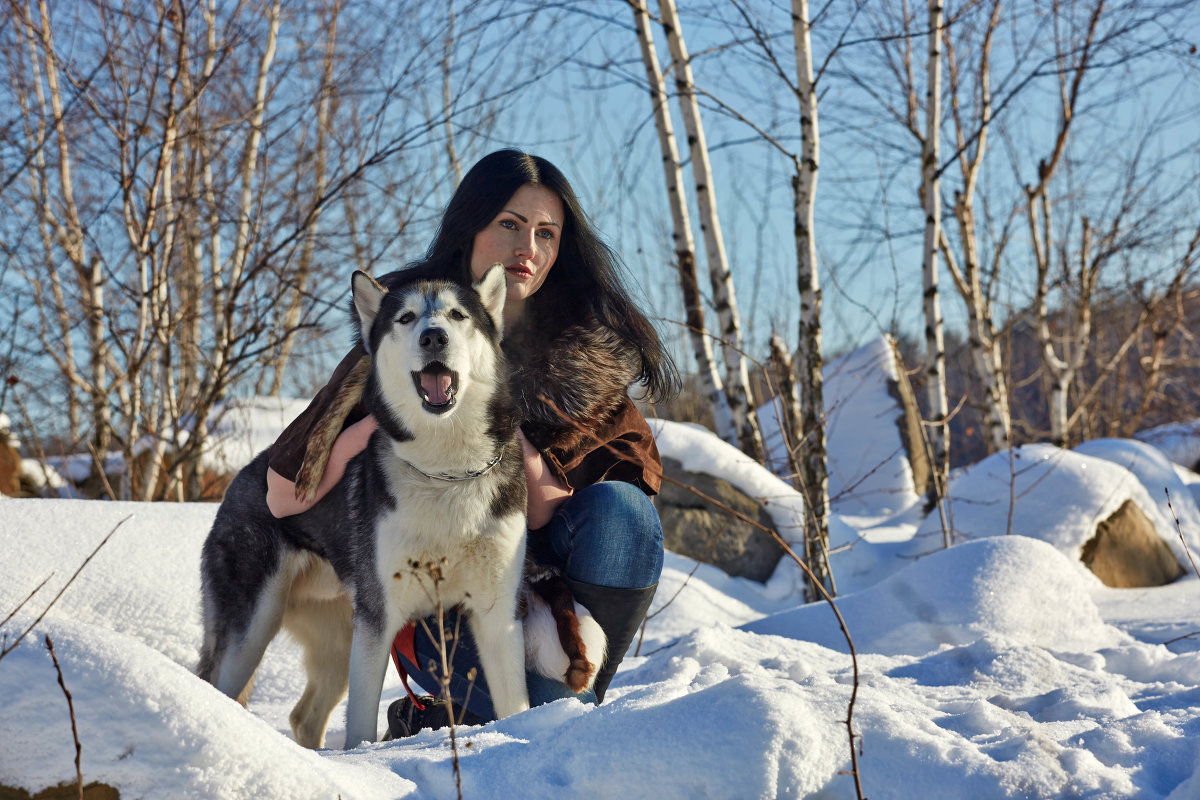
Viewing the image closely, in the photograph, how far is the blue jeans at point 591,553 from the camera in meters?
2.33

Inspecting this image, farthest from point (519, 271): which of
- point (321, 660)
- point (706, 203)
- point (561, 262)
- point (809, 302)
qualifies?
point (706, 203)

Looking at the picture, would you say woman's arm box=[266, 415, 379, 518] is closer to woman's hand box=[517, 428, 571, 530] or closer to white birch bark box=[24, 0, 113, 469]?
woman's hand box=[517, 428, 571, 530]

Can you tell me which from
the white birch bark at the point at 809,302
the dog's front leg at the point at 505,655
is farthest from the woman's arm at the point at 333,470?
the white birch bark at the point at 809,302

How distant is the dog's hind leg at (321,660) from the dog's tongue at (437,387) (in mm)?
960

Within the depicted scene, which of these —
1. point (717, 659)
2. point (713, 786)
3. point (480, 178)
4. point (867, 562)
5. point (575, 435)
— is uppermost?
point (480, 178)

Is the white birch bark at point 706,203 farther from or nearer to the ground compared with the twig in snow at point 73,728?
farther from the ground

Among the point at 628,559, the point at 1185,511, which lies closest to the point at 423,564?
the point at 628,559

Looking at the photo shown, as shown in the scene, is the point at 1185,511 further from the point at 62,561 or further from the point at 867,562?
the point at 62,561

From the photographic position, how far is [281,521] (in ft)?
7.97

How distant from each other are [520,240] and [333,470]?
0.92 m

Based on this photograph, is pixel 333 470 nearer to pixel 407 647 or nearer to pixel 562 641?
pixel 407 647

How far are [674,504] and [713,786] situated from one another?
456cm

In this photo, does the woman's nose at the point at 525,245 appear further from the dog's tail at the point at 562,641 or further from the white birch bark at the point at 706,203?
the white birch bark at the point at 706,203

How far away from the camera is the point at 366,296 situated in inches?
88.0
